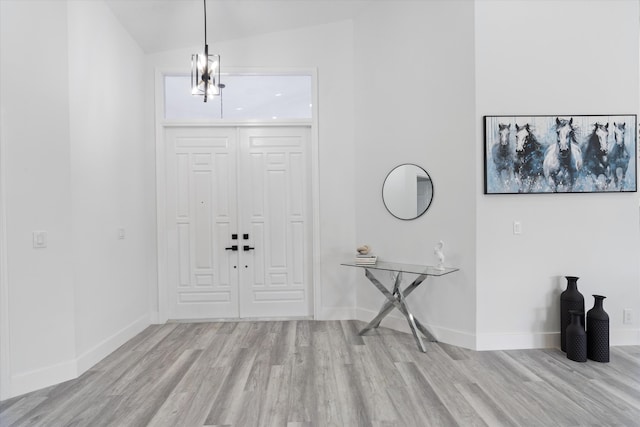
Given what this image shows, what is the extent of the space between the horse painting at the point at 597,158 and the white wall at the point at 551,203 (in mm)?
142

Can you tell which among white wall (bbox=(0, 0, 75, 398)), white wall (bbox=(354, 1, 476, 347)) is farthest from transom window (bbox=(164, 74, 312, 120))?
white wall (bbox=(0, 0, 75, 398))

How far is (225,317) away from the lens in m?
4.04

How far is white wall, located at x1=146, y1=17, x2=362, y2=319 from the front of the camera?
394cm

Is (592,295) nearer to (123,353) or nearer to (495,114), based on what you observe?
(495,114)

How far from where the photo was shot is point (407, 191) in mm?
3469

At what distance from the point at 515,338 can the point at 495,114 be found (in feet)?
6.53

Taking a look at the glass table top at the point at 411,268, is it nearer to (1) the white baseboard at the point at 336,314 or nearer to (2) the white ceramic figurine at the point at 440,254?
(2) the white ceramic figurine at the point at 440,254

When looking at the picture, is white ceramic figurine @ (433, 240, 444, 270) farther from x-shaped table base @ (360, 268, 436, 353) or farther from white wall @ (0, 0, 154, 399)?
white wall @ (0, 0, 154, 399)

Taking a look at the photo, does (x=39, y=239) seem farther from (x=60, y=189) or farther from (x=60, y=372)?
(x=60, y=372)

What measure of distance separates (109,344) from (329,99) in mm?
3304

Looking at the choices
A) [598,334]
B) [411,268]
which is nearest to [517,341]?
[598,334]

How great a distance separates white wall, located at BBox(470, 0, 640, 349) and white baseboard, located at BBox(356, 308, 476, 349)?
102 mm

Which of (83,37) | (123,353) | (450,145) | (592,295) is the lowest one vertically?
(123,353)

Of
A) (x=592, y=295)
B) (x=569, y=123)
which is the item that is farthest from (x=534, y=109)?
(x=592, y=295)
